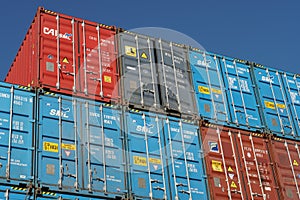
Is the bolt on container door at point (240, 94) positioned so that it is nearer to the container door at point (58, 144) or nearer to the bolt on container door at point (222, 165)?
the bolt on container door at point (222, 165)

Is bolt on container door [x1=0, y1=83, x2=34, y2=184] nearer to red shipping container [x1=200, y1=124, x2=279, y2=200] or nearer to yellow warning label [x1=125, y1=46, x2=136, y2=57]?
yellow warning label [x1=125, y1=46, x2=136, y2=57]

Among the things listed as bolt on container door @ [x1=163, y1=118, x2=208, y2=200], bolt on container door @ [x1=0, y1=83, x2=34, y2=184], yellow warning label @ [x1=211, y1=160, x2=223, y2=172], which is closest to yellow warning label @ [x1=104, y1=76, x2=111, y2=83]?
bolt on container door @ [x1=163, y1=118, x2=208, y2=200]

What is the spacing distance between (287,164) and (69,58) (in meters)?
8.97

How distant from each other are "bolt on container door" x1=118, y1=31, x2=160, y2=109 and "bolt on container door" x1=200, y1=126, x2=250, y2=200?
90.9 inches

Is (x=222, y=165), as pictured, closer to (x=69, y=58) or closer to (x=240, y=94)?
(x=240, y=94)

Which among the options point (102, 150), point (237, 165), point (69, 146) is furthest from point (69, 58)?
point (237, 165)

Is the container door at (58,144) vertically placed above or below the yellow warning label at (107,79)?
below

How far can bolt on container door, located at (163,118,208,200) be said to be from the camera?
59.5 feet

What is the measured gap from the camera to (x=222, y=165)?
1939 cm

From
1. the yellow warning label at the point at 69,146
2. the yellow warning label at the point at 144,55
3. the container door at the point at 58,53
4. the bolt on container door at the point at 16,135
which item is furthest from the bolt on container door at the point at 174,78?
the bolt on container door at the point at 16,135

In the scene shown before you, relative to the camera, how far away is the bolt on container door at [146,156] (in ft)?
57.7

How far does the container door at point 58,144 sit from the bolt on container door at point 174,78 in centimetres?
380

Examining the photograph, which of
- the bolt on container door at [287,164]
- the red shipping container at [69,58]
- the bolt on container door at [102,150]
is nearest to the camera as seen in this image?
the bolt on container door at [102,150]

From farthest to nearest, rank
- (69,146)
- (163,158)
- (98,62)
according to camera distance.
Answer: (98,62), (163,158), (69,146)
